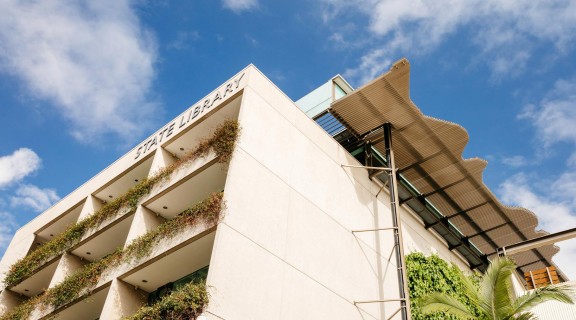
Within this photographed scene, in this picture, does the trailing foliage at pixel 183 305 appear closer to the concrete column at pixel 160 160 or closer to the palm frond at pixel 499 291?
the concrete column at pixel 160 160

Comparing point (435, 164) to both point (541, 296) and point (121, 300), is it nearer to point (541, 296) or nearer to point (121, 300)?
point (541, 296)

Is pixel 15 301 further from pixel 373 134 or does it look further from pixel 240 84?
pixel 373 134

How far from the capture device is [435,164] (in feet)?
75.3

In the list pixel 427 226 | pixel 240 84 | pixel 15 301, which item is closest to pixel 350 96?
pixel 240 84

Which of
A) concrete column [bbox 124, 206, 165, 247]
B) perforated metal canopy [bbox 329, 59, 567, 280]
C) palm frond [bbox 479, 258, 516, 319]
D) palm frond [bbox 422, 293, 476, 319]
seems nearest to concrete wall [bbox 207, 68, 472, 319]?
→ perforated metal canopy [bbox 329, 59, 567, 280]

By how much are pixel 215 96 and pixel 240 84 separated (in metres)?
1.69

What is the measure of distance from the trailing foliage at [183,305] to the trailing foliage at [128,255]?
17 centimetres

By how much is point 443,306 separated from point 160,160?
41.3 ft

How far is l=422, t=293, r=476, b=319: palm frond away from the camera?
55.8 feet

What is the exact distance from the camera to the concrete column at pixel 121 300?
16.8 m

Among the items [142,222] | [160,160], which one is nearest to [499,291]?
[142,222]

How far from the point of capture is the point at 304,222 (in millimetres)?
17500

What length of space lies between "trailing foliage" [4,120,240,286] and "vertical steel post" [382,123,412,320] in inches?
290

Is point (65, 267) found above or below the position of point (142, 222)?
below
